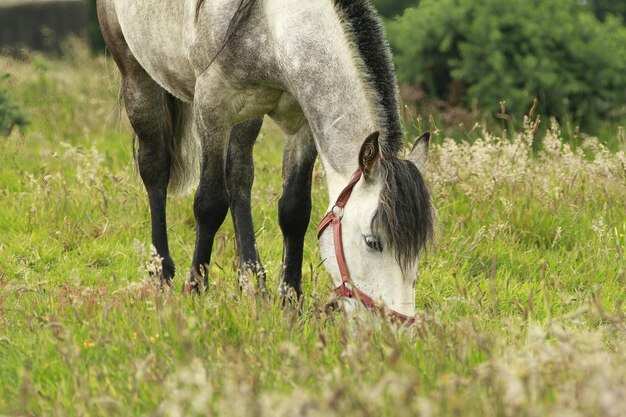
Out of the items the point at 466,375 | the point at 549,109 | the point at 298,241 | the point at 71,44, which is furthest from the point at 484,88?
the point at 71,44

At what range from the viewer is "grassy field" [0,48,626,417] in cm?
258

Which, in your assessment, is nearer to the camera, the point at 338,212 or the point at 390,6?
the point at 338,212

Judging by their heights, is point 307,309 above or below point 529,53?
below

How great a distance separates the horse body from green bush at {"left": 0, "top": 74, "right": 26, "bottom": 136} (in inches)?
92.5

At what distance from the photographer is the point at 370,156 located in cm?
376

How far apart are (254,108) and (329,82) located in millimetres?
704

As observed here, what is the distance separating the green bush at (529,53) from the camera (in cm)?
878

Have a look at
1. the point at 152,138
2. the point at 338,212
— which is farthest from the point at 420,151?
the point at 152,138

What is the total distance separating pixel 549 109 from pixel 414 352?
6.34 meters

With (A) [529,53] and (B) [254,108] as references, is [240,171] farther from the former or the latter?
(A) [529,53]

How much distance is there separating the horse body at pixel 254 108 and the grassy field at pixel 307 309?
271 millimetres

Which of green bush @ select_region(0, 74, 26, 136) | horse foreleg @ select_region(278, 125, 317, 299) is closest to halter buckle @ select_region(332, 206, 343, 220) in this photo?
horse foreleg @ select_region(278, 125, 317, 299)

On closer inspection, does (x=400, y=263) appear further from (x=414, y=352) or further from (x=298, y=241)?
(x=298, y=241)

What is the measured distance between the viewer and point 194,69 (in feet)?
15.9
